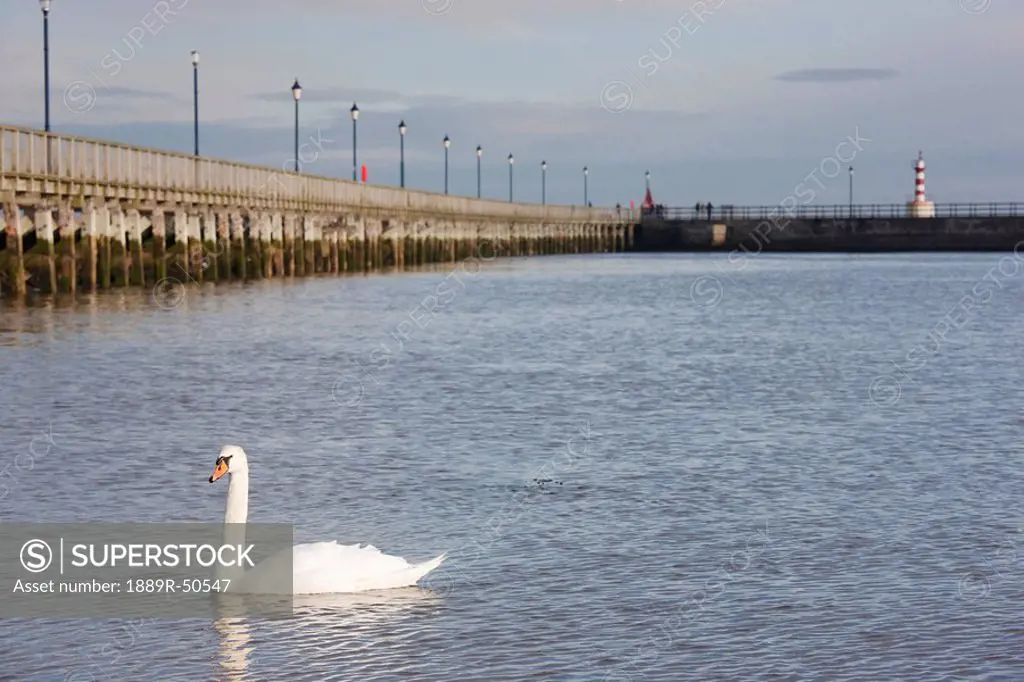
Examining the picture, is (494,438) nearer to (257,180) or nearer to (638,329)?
(638,329)

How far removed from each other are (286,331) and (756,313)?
16.5 m

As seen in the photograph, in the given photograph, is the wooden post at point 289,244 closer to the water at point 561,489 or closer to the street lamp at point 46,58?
the street lamp at point 46,58

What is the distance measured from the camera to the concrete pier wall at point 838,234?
124 m

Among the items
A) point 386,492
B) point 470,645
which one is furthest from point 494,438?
point 470,645

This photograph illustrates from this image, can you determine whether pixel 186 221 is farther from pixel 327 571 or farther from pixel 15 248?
pixel 327 571

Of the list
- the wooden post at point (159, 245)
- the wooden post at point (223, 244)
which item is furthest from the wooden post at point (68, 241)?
the wooden post at point (223, 244)

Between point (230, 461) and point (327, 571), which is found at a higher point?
point (230, 461)

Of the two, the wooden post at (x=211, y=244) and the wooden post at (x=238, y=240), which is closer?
the wooden post at (x=211, y=244)

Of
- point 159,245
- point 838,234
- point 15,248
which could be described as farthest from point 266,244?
point 838,234

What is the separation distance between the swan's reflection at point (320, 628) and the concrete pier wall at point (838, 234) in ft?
377

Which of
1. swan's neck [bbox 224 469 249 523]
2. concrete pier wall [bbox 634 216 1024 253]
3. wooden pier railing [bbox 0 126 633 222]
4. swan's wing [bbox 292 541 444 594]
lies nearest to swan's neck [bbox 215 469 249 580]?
swan's neck [bbox 224 469 249 523]

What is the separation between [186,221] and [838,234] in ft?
270

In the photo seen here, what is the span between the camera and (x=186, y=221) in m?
55.3

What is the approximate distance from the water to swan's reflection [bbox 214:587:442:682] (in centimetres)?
2
